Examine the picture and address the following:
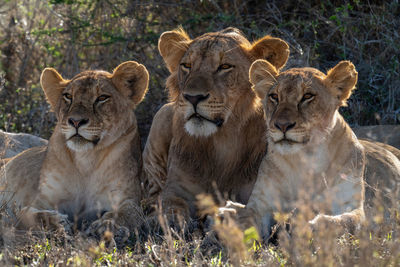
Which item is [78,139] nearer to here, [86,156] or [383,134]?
[86,156]

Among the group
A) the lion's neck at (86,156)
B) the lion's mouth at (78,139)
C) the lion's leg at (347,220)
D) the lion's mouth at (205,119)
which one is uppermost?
the lion's mouth at (205,119)

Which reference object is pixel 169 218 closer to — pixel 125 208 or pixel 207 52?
pixel 125 208

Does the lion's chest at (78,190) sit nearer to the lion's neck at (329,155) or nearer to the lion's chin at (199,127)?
the lion's chin at (199,127)

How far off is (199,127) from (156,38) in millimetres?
3287

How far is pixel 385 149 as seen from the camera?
17.7 feet

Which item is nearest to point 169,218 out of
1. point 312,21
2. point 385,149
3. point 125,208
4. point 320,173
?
point 125,208

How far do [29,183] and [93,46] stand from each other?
3.44 meters

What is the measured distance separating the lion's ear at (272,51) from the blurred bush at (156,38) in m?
1.50

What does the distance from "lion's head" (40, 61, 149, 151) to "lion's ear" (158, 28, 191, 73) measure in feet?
1.17

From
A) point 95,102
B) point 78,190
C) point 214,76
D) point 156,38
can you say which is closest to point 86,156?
point 78,190

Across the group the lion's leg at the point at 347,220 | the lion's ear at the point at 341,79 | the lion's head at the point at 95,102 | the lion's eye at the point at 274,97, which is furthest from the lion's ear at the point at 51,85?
the lion's leg at the point at 347,220

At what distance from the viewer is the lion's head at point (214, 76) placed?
457cm

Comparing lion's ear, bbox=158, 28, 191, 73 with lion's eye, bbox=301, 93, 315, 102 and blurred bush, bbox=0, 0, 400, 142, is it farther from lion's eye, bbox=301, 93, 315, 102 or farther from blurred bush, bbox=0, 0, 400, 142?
blurred bush, bbox=0, 0, 400, 142

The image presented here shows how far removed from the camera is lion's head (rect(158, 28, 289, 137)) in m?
4.57
